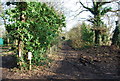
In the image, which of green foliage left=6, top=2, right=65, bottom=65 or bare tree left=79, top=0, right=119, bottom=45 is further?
bare tree left=79, top=0, right=119, bottom=45

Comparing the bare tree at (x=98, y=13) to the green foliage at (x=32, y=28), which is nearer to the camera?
the green foliage at (x=32, y=28)

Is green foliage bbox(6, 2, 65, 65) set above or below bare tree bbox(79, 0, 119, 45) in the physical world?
below

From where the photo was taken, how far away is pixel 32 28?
20.7 ft

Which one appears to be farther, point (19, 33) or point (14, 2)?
point (14, 2)

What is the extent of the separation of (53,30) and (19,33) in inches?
100

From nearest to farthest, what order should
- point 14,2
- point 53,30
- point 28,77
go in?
point 28,77
point 14,2
point 53,30

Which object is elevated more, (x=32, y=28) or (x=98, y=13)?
(x=98, y=13)

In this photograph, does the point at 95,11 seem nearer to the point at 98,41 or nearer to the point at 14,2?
the point at 98,41

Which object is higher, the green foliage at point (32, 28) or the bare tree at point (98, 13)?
the bare tree at point (98, 13)

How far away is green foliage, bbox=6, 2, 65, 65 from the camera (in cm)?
568

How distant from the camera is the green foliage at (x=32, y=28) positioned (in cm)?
568

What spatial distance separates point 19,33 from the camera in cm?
563

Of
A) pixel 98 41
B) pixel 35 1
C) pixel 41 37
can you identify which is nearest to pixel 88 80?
pixel 41 37

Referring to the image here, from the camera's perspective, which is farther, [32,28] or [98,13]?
[98,13]
